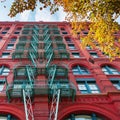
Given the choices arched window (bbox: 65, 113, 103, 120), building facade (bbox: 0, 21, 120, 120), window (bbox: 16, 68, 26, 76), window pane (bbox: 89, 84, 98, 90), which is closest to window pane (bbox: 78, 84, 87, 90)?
building facade (bbox: 0, 21, 120, 120)

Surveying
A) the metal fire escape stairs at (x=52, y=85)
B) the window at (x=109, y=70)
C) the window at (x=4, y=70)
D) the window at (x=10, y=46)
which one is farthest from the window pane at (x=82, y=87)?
the window at (x=10, y=46)

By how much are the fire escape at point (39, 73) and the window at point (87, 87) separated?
1.32 metres

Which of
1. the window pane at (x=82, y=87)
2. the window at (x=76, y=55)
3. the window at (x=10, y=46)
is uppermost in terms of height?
the window pane at (x=82, y=87)

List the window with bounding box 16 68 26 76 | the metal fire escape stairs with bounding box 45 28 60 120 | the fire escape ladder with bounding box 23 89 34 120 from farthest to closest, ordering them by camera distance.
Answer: the window with bounding box 16 68 26 76 < the metal fire escape stairs with bounding box 45 28 60 120 < the fire escape ladder with bounding box 23 89 34 120

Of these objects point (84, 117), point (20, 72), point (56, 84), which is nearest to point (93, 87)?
point (56, 84)

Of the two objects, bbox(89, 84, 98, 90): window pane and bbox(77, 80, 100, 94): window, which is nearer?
bbox(77, 80, 100, 94): window

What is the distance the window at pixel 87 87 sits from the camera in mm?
21031

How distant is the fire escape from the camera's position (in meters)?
17.8

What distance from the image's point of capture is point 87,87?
21.8m

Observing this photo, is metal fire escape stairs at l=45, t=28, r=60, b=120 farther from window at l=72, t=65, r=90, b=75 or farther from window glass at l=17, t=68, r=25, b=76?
window at l=72, t=65, r=90, b=75

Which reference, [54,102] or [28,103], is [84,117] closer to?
[54,102]

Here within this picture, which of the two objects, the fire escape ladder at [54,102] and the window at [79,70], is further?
the window at [79,70]

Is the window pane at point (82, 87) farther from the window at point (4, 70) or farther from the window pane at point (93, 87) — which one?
the window at point (4, 70)

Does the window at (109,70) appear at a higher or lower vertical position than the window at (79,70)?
lower
